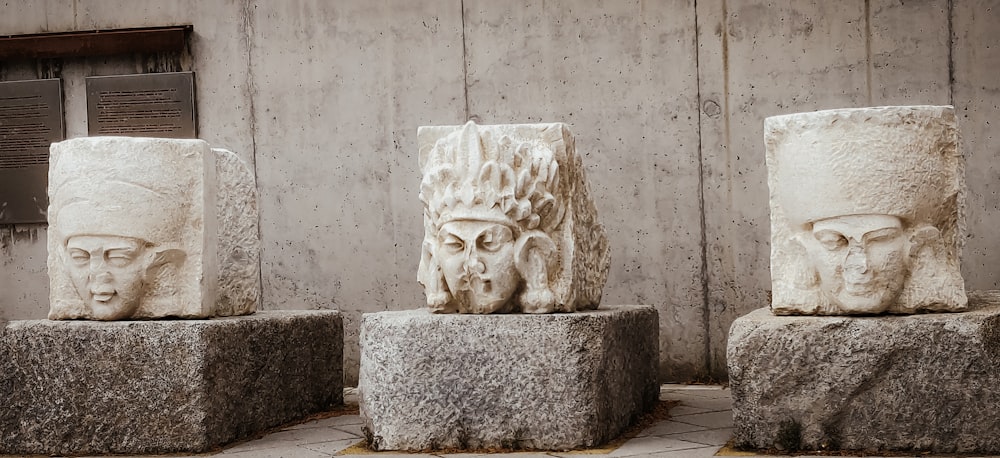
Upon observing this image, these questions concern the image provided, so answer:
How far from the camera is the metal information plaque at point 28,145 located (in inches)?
261

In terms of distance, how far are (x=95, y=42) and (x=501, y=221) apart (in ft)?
11.7

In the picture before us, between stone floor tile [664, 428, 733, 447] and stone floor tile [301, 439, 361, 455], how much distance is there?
1.29m

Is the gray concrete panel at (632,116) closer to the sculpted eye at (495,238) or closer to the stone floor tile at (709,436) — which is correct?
the stone floor tile at (709,436)

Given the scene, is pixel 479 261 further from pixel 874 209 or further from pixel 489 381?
pixel 874 209

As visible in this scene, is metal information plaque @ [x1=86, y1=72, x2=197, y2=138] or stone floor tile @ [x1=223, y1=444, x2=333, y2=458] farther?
metal information plaque @ [x1=86, y1=72, x2=197, y2=138]

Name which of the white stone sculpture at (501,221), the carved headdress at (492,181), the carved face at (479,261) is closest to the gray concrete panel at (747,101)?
the white stone sculpture at (501,221)

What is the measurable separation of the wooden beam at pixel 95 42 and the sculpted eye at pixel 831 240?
13.3 ft

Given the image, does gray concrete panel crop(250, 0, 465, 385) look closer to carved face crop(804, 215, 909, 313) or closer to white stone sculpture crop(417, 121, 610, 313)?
white stone sculpture crop(417, 121, 610, 313)

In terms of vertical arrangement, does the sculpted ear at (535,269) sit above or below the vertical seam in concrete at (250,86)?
→ below

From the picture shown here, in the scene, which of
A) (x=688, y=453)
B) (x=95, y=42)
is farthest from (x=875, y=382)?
(x=95, y=42)

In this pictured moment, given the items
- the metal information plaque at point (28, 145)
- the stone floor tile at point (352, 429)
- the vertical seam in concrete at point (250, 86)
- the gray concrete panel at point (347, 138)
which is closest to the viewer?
the stone floor tile at point (352, 429)

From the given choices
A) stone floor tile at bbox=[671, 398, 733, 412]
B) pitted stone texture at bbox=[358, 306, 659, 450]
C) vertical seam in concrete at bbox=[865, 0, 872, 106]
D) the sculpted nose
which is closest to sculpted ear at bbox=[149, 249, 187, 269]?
pitted stone texture at bbox=[358, 306, 659, 450]

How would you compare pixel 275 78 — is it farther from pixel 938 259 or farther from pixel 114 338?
pixel 938 259

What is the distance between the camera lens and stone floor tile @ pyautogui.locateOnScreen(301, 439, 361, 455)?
429cm
